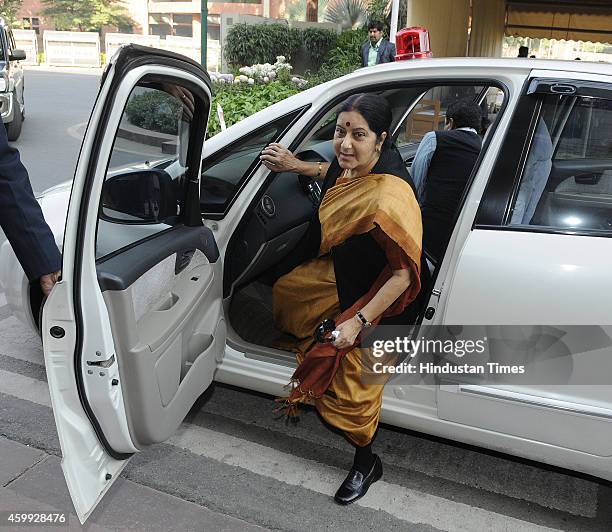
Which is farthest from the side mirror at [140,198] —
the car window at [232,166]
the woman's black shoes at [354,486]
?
the woman's black shoes at [354,486]

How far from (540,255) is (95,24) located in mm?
47847

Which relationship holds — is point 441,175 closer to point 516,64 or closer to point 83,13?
point 516,64

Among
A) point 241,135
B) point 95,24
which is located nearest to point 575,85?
point 241,135

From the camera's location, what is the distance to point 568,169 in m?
2.12

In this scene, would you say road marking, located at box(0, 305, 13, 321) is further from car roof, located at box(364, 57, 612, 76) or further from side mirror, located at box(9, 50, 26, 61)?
side mirror, located at box(9, 50, 26, 61)

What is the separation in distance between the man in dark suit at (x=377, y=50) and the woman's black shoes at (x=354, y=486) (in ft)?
22.4

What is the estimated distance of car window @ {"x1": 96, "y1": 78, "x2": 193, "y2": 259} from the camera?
1.84 meters

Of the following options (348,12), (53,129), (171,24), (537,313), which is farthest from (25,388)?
(171,24)

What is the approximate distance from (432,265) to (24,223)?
1436 mm

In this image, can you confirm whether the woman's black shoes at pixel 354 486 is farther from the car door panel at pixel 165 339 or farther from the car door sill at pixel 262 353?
the car door panel at pixel 165 339

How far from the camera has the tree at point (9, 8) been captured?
38062mm

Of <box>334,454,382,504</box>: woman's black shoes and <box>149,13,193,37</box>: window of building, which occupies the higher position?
<box>149,13,193,37</box>: window of building

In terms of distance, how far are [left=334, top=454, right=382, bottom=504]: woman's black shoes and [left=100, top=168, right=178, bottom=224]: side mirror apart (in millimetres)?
1148

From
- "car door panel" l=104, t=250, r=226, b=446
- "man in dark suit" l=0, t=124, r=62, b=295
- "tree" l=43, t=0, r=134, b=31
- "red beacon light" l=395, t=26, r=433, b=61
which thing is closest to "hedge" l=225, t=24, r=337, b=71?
"red beacon light" l=395, t=26, r=433, b=61
